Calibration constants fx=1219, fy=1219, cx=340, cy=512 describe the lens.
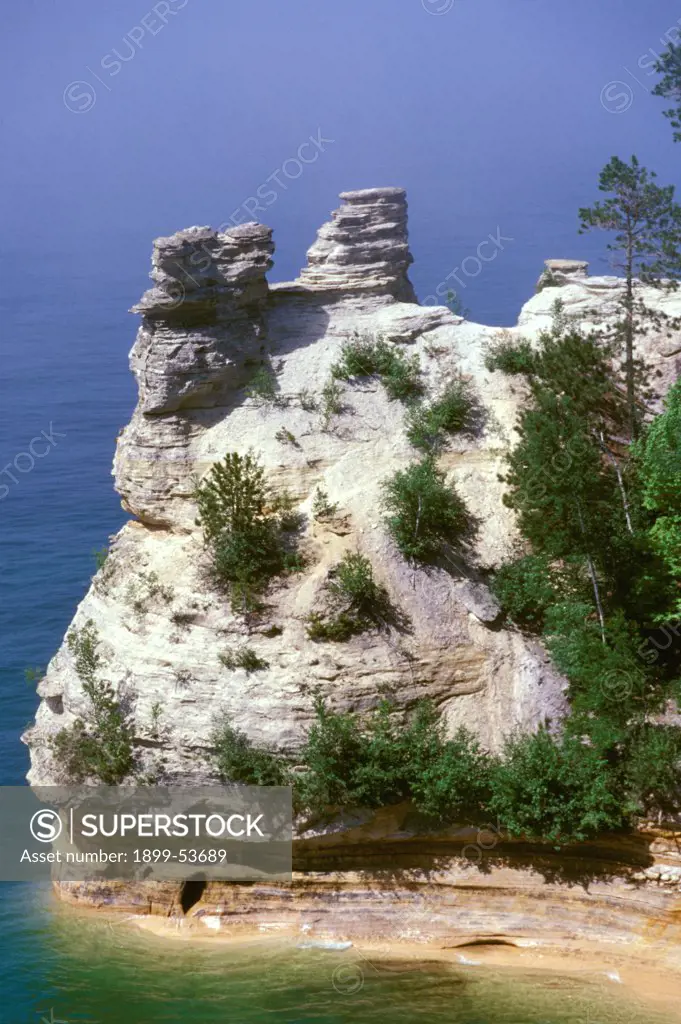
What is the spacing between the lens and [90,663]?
29.6 meters

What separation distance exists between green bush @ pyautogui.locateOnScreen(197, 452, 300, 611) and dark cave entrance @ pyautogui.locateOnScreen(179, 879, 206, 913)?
6.70m

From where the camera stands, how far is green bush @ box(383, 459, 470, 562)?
94.7 ft

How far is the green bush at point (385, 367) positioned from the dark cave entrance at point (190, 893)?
43.8 ft

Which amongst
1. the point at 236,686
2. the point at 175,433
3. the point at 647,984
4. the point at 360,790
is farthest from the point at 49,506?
the point at 647,984

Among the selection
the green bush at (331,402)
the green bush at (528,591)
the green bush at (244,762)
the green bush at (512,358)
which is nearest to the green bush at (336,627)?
the green bush at (244,762)

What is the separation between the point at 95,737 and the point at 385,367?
12287 millimetres

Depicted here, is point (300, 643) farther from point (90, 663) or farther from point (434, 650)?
point (90, 663)

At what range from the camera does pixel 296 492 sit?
3095 cm

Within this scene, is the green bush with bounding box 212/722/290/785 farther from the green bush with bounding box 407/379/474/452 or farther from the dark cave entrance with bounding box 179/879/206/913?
the green bush with bounding box 407/379/474/452

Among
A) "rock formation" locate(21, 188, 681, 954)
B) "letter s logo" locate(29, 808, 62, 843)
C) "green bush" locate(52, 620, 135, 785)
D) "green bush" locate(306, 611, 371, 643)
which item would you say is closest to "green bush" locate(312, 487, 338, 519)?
"rock formation" locate(21, 188, 681, 954)

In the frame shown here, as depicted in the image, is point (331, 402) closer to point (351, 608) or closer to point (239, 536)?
point (239, 536)

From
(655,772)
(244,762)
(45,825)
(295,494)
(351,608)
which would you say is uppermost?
(295,494)

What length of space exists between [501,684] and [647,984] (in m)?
6.96

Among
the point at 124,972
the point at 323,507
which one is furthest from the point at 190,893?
the point at 323,507
